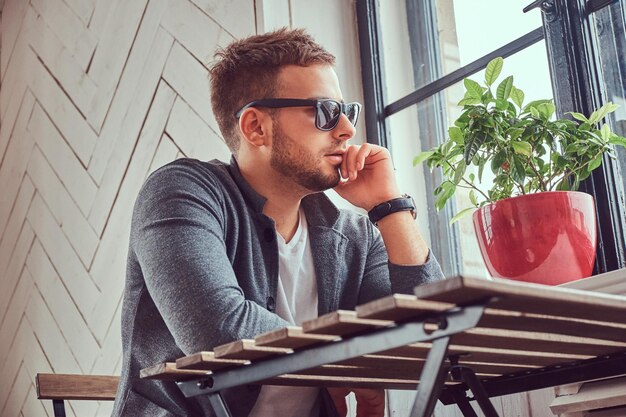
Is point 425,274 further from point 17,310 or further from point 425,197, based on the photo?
point 17,310

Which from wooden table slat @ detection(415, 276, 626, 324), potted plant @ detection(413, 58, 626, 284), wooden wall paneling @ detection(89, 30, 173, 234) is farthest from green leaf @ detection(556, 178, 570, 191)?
wooden wall paneling @ detection(89, 30, 173, 234)

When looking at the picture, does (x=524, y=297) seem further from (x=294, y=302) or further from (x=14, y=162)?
(x=14, y=162)

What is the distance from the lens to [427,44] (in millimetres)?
2637

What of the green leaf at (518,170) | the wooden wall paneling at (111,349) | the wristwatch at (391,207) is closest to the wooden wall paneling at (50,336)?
the wooden wall paneling at (111,349)

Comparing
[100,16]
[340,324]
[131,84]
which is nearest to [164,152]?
[131,84]

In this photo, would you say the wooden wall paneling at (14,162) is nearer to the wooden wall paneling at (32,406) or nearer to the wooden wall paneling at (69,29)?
the wooden wall paneling at (69,29)

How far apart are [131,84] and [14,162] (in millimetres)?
896

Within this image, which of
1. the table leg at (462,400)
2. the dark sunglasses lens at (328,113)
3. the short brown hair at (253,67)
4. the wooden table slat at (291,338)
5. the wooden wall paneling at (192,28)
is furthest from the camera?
the wooden wall paneling at (192,28)

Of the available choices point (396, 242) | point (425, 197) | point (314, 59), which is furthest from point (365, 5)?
point (396, 242)

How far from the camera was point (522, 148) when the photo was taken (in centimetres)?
179

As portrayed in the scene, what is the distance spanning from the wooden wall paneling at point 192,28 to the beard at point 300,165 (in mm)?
1031

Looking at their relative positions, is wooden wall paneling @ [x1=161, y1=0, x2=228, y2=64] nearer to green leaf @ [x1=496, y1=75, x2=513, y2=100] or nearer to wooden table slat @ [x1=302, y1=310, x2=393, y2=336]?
green leaf @ [x1=496, y1=75, x2=513, y2=100]

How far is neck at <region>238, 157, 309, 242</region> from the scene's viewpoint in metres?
1.91

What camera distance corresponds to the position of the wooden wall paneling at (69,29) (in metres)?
3.39
